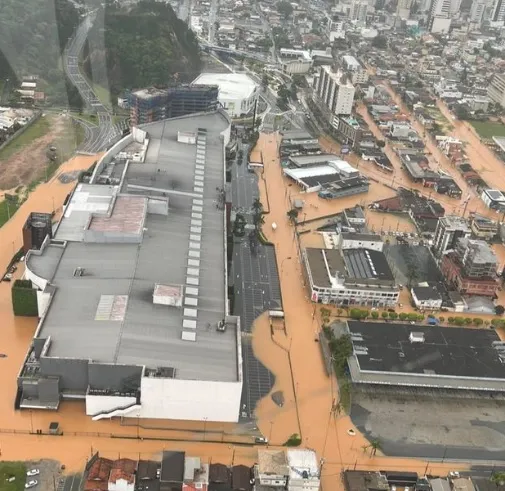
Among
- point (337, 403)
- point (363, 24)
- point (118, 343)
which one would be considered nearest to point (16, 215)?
point (118, 343)

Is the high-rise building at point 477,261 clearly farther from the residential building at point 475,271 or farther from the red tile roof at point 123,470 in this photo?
the red tile roof at point 123,470

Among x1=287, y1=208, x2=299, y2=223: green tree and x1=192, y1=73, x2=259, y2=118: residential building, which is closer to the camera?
x1=287, y1=208, x2=299, y2=223: green tree

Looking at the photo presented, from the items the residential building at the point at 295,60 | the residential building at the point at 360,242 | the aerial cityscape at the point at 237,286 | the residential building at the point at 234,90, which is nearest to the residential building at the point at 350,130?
the aerial cityscape at the point at 237,286

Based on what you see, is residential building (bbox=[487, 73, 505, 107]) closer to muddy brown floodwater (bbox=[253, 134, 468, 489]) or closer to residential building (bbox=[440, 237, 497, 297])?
residential building (bbox=[440, 237, 497, 297])

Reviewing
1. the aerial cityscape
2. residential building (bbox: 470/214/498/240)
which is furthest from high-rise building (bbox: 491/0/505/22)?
residential building (bbox: 470/214/498/240)

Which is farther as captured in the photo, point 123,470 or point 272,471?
point 272,471

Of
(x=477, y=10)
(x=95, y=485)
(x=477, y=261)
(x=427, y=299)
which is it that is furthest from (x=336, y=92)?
(x=477, y=10)

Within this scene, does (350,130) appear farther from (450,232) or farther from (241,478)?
(241,478)
